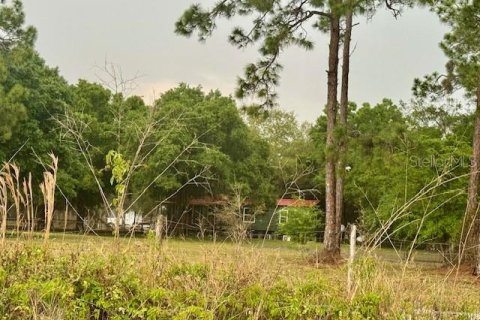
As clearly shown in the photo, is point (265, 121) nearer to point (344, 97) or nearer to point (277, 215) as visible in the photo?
point (344, 97)

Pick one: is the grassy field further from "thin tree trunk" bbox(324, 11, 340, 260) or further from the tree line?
"thin tree trunk" bbox(324, 11, 340, 260)

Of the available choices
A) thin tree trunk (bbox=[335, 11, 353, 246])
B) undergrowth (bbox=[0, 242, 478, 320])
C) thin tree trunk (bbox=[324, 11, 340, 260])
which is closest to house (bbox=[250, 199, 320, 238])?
undergrowth (bbox=[0, 242, 478, 320])

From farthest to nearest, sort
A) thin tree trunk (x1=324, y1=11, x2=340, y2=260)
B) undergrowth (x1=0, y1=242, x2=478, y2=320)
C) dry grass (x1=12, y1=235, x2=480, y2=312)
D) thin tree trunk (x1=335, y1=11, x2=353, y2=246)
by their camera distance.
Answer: thin tree trunk (x1=335, y1=11, x2=353, y2=246), thin tree trunk (x1=324, y1=11, x2=340, y2=260), dry grass (x1=12, y1=235, x2=480, y2=312), undergrowth (x1=0, y1=242, x2=478, y2=320)

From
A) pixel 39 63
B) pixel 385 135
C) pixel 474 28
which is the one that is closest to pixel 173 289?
pixel 385 135

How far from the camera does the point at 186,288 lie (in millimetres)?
4023

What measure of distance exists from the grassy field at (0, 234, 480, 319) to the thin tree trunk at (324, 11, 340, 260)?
10.4 m

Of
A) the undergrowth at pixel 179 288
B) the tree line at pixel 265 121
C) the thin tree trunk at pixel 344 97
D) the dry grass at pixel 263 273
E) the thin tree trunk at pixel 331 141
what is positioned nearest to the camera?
the undergrowth at pixel 179 288

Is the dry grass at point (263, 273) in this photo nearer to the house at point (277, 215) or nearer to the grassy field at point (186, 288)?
the grassy field at point (186, 288)

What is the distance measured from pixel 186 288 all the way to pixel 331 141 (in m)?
11.0

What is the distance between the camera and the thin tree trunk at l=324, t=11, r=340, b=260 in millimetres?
15055

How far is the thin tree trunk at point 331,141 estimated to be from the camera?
15.1 meters

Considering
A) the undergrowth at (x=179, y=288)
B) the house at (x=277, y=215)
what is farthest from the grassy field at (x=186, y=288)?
the house at (x=277, y=215)

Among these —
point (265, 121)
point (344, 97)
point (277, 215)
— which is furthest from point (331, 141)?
point (277, 215)

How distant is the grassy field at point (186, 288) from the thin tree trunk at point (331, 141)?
408 inches
